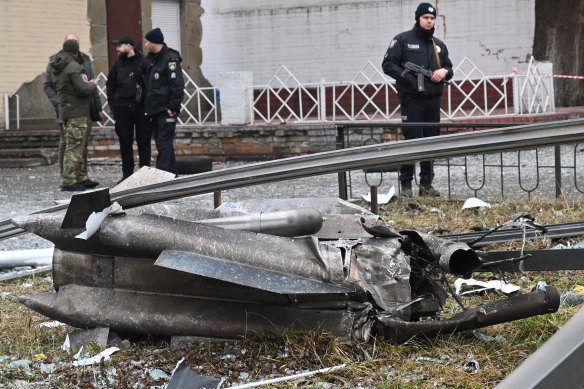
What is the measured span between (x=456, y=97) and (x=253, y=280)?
1394 cm

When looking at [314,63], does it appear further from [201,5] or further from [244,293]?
[244,293]

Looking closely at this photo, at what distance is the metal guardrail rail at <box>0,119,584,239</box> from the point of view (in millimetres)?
3963

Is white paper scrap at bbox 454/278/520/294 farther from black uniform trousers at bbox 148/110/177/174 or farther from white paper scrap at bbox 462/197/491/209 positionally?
black uniform trousers at bbox 148/110/177/174

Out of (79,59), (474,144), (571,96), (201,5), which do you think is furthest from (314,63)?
(474,144)

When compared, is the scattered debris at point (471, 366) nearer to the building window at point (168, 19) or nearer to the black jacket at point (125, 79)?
the black jacket at point (125, 79)

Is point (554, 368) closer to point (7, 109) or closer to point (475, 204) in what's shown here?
point (475, 204)

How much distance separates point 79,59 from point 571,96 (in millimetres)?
11436

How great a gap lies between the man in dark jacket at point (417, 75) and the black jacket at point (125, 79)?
3289mm

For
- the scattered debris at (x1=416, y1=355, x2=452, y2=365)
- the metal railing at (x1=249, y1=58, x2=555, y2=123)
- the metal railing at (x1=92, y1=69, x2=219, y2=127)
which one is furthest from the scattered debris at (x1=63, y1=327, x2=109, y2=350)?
the metal railing at (x1=92, y1=69, x2=219, y2=127)

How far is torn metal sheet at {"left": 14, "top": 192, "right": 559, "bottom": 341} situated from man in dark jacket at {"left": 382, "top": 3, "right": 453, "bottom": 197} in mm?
4977

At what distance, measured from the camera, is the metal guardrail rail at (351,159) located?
13.0ft

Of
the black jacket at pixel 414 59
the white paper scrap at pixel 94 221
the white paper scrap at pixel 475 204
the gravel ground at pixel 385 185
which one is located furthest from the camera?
the black jacket at pixel 414 59

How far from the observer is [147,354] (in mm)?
3850

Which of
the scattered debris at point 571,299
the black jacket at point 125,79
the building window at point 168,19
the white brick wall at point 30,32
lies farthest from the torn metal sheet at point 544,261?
the building window at point 168,19
